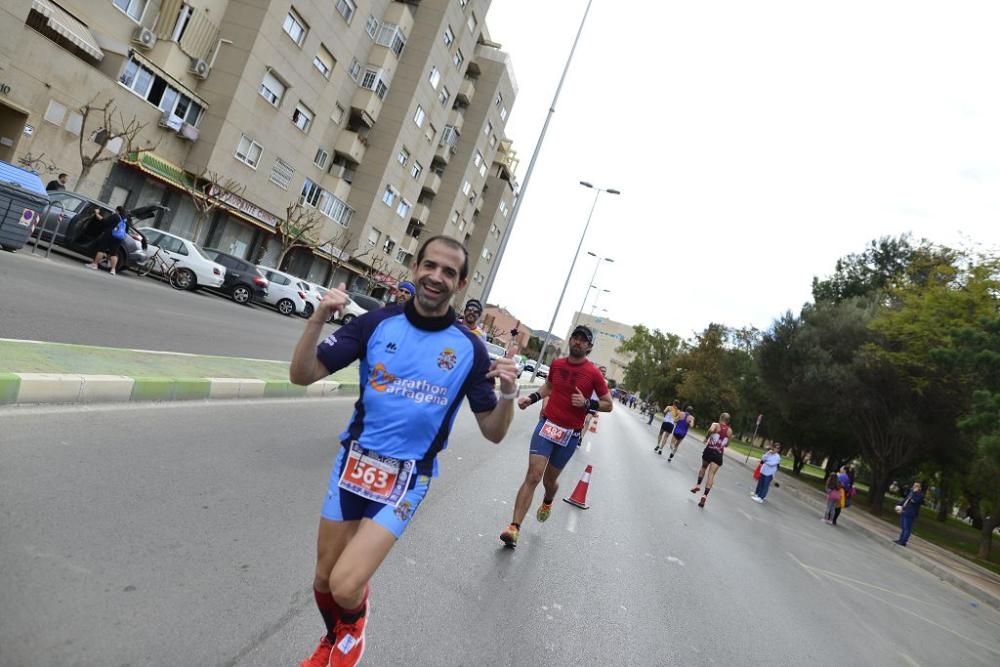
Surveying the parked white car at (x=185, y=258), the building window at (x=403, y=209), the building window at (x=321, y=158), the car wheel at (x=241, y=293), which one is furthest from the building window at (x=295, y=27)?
the building window at (x=403, y=209)

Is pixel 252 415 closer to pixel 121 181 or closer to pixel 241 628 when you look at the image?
pixel 241 628

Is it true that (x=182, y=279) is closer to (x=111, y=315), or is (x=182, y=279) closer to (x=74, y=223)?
(x=74, y=223)

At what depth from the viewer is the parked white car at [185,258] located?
20.0 meters

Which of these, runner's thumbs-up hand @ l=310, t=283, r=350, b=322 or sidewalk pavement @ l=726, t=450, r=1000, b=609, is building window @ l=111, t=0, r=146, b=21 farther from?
sidewalk pavement @ l=726, t=450, r=1000, b=609

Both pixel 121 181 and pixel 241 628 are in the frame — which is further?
pixel 121 181

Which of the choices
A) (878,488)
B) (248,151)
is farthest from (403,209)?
(878,488)

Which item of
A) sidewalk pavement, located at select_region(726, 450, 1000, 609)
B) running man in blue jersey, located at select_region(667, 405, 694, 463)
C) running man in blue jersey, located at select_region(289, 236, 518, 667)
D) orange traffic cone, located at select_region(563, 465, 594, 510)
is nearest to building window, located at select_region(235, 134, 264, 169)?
running man in blue jersey, located at select_region(667, 405, 694, 463)

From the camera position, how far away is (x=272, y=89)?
30406mm

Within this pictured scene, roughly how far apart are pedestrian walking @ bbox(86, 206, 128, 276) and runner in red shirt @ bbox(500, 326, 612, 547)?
45.0 feet

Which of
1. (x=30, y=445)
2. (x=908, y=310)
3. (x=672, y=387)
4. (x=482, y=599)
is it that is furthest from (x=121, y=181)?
(x=672, y=387)

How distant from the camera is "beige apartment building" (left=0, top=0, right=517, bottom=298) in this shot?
69.5 feet

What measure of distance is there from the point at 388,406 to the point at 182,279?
65.5 ft

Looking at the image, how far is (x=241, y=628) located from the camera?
3.27 meters

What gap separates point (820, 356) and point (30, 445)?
29805 mm
